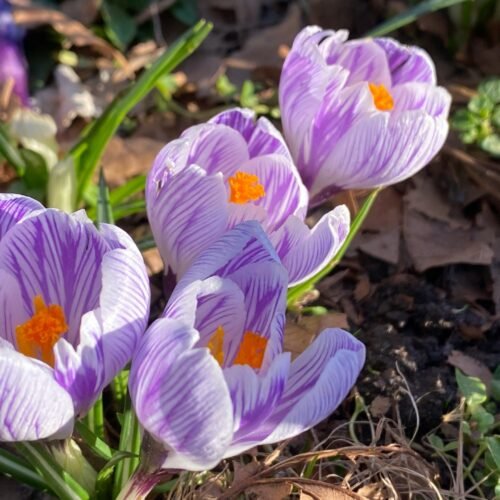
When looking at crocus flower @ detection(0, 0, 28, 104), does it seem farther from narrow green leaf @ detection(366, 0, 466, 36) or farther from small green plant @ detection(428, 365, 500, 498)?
small green plant @ detection(428, 365, 500, 498)

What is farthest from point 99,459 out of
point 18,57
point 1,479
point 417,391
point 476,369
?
point 18,57

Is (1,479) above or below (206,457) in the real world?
below

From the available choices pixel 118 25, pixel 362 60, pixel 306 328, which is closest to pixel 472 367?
pixel 306 328

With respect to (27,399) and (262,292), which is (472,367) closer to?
(262,292)

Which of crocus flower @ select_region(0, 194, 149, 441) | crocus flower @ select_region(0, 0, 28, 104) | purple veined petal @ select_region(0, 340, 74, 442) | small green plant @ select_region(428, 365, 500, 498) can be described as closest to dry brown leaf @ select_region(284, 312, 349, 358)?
small green plant @ select_region(428, 365, 500, 498)

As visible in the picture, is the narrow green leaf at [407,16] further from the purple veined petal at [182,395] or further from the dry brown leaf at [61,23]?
the purple veined petal at [182,395]

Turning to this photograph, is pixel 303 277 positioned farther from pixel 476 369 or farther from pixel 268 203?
pixel 476 369
